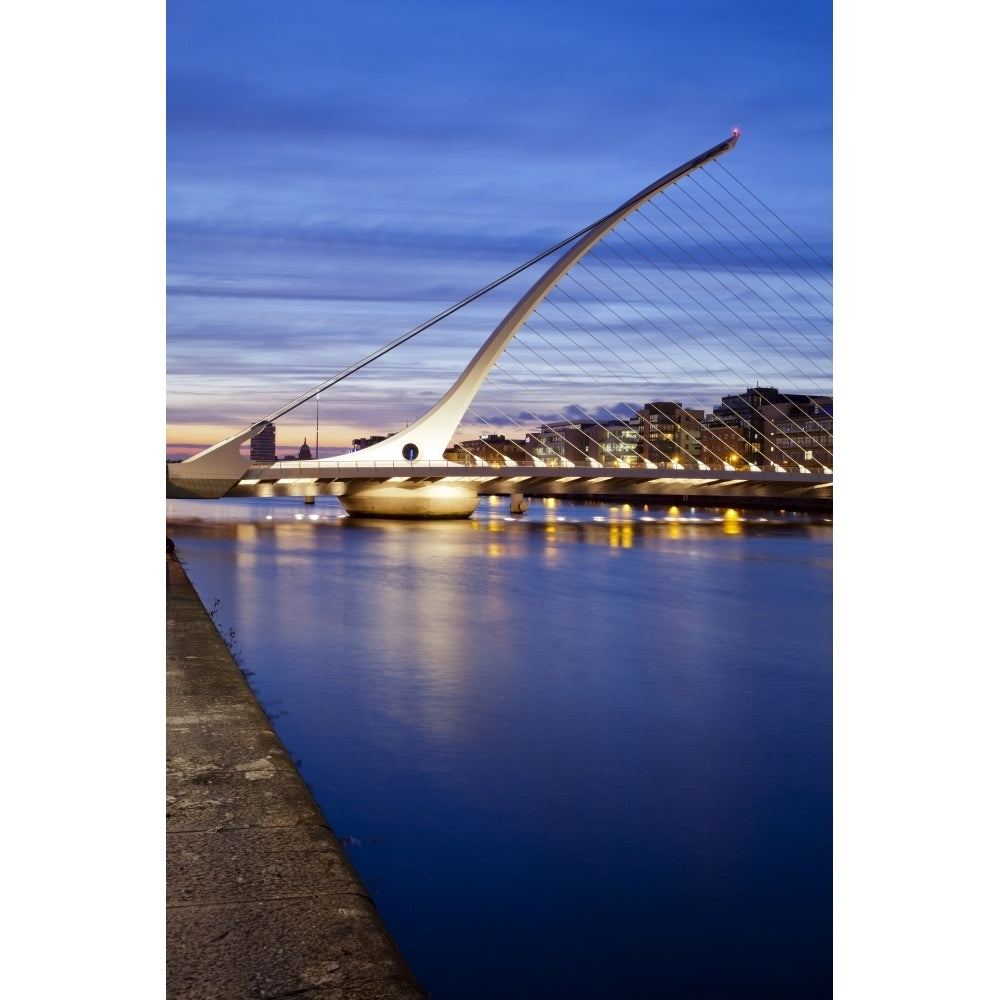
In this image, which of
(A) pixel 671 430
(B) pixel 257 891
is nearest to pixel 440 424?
(B) pixel 257 891

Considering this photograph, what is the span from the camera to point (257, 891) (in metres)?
3.11

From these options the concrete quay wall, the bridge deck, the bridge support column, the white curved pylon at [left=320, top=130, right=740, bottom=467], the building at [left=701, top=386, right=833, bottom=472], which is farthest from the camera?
the building at [left=701, top=386, right=833, bottom=472]

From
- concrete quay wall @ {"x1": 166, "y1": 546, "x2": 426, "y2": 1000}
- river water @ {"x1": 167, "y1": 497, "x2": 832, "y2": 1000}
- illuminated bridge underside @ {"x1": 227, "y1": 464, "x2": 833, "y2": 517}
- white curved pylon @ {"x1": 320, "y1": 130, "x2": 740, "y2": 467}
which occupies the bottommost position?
river water @ {"x1": 167, "y1": 497, "x2": 832, "y2": 1000}

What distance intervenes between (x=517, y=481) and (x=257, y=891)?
3959 centimetres

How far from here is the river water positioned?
432cm

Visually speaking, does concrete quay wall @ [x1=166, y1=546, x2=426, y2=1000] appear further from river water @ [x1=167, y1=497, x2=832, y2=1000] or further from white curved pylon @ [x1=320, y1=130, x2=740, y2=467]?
white curved pylon @ [x1=320, y1=130, x2=740, y2=467]

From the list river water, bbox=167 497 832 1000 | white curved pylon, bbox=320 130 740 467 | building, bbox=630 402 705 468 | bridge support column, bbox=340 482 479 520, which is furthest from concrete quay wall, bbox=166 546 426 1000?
building, bbox=630 402 705 468

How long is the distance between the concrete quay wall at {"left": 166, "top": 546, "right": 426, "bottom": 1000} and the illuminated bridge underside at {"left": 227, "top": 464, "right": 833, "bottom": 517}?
3331cm
